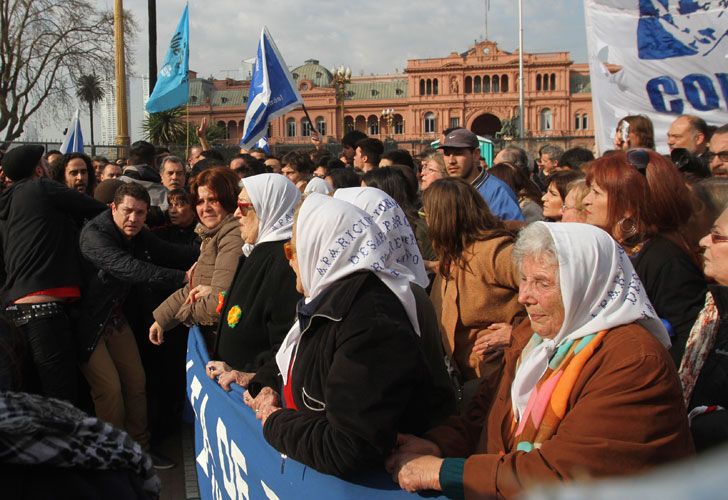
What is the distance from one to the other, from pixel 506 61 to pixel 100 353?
89.8 metres

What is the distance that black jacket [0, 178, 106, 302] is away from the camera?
4.55m

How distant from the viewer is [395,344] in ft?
7.00

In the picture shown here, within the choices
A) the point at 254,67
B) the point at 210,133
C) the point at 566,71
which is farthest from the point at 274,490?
the point at 566,71

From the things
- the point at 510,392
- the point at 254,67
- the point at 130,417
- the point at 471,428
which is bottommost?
the point at 130,417

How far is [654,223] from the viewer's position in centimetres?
317

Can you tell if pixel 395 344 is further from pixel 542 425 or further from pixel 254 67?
pixel 254 67

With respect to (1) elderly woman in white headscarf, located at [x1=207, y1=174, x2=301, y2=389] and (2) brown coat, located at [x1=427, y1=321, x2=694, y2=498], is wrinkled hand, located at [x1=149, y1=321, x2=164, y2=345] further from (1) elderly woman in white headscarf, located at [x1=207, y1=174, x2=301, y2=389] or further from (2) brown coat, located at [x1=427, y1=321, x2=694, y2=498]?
(2) brown coat, located at [x1=427, y1=321, x2=694, y2=498]

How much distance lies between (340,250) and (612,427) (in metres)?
0.98

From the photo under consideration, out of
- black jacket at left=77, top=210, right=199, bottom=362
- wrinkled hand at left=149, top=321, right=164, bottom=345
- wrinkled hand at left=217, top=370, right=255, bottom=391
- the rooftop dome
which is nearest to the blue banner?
wrinkled hand at left=217, top=370, right=255, bottom=391

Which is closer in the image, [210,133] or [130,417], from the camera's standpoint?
[130,417]

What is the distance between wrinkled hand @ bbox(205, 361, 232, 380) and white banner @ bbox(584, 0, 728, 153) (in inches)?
160

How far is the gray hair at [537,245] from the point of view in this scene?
2215 mm

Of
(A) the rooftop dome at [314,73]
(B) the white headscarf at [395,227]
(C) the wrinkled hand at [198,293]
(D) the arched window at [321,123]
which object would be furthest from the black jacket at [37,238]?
(A) the rooftop dome at [314,73]

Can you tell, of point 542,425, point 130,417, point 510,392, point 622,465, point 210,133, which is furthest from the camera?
point 210,133
